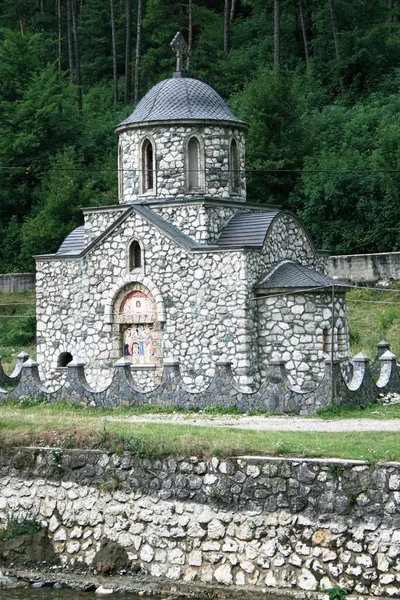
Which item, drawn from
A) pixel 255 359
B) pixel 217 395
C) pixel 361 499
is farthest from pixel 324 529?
pixel 255 359

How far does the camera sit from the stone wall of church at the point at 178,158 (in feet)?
97.7

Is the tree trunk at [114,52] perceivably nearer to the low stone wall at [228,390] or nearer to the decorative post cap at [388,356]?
the low stone wall at [228,390]

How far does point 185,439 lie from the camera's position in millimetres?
17828

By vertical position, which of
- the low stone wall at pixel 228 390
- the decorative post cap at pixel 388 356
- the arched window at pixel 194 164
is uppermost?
the arched window at pixel 194 164

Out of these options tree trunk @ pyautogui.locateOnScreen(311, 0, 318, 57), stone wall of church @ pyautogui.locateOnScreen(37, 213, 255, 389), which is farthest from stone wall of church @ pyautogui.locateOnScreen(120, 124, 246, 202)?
tree trunk @ pyautogui.locateOnScreen(311, 0, 318, 57)

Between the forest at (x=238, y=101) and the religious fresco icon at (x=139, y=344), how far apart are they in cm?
1194

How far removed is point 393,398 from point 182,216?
699 cm

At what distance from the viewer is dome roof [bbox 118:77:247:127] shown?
29.9m

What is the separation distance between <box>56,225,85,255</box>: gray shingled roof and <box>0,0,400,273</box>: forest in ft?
32.0

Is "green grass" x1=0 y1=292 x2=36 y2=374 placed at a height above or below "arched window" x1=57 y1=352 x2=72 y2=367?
above

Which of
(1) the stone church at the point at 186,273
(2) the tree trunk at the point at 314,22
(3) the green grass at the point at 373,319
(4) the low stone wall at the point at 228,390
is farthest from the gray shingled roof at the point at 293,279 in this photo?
(2) the tree trunk at the point at 314,22

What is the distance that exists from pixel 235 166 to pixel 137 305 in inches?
182

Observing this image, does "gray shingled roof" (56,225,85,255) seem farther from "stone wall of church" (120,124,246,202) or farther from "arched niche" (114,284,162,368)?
"arched niche" (114,284,162,368)

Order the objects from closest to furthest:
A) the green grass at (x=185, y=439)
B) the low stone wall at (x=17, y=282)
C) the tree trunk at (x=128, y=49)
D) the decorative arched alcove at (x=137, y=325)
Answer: the green grass at (x=185, y=439) < the decorative arched alcove at (x=137, y=325) < the low stone wall at (x=17, y=282) < the tree trunk at (x=128, y=49)
